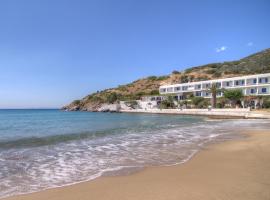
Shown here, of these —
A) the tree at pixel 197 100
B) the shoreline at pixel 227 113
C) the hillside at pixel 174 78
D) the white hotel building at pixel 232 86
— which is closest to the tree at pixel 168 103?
the white hotel building at pixel 232 86

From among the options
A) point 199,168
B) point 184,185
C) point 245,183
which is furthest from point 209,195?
point 199,168

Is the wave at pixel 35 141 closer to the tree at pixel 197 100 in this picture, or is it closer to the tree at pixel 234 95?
the tree at pixel 234 95

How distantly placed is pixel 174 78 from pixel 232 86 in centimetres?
6291

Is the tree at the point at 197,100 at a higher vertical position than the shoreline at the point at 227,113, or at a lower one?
higher

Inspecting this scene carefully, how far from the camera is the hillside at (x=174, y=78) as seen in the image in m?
122

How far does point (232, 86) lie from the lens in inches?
3142

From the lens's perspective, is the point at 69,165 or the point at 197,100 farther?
the point at 197,100

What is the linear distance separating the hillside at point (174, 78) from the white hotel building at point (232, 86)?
24.1m

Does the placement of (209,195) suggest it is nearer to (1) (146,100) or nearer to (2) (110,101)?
(1) (146,100)

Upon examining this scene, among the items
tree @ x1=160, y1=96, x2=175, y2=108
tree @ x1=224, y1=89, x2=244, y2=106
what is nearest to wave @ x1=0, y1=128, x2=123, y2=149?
tree @ x1=224, y1=89, x2=244, y2=106

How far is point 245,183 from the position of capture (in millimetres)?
6668

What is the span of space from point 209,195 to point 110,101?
114 meters

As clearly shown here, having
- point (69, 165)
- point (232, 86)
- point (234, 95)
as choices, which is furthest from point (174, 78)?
point (69, 165)

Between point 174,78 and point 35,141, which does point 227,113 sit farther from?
point 174,78
